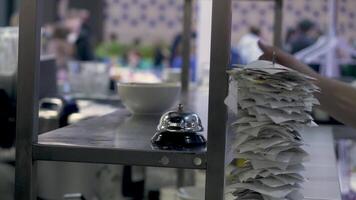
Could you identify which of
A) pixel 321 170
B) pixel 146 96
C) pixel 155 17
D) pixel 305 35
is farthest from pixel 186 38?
pixel 155 17

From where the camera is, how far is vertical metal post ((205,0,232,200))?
0.71 meters

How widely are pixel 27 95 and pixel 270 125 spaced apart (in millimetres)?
333

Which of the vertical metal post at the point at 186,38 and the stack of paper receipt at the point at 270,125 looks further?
the vertical metal post at the point at 186,38

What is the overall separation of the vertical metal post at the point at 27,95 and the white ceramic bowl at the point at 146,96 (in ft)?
1.49

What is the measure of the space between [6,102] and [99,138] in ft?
2.54

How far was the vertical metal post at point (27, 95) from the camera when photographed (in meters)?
0.75

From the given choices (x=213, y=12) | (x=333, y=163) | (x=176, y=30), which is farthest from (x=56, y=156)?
(x=176, y=30)

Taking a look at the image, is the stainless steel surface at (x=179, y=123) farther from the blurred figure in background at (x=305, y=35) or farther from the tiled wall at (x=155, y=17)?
the tiled wall at (x=155, y=17)

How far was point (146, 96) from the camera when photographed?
1196 millimetres

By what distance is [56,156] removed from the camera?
0.75 meters

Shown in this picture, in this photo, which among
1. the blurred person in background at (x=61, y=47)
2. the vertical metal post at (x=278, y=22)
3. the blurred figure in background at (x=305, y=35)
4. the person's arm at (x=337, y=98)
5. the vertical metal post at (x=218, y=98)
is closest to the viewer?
the vertical metal post at (x=218, y=98)

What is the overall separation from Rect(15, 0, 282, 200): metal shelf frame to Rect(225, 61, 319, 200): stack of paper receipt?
0.11 feet

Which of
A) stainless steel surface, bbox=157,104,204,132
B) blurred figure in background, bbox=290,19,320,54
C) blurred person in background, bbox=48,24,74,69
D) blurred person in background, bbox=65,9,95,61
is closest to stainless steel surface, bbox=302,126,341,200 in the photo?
stainless steel surface, bbox=157,104,204,132

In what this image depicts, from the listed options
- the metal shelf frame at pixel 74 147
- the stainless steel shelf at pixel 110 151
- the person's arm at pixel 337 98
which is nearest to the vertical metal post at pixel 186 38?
the person's arm at pixel 337 98
